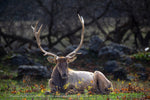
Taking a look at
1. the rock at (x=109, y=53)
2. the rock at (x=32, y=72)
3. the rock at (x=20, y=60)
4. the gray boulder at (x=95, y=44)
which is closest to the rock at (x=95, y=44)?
the gray boulder at (x=95, y=44)

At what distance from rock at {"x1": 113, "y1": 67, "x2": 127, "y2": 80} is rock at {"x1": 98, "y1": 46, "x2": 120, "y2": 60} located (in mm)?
3004

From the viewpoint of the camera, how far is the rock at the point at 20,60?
18.0m

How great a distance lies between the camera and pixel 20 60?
717 inches

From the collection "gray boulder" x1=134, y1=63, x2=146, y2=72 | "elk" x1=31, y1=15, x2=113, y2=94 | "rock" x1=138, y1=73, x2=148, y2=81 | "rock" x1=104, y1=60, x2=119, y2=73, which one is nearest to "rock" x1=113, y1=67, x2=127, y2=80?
"rock" x1=104, y1=60, x2=119, y2=73

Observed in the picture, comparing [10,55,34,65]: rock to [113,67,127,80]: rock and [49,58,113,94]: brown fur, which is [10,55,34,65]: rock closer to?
[113,67,127,80]: rock

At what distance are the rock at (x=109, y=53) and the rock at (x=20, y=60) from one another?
494cm

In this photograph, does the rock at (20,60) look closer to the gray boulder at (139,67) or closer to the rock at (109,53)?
the rock at (109,53)

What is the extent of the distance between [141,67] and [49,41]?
9841 millimetres

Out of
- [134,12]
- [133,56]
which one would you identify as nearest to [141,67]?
[133,56]

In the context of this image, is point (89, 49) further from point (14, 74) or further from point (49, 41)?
point (14, 74)

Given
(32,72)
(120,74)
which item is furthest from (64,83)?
(120,74)

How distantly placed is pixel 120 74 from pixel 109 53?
3534mm

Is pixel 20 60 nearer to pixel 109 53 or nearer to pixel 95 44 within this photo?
pixel 95 44

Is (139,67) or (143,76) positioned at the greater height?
(139,67)
